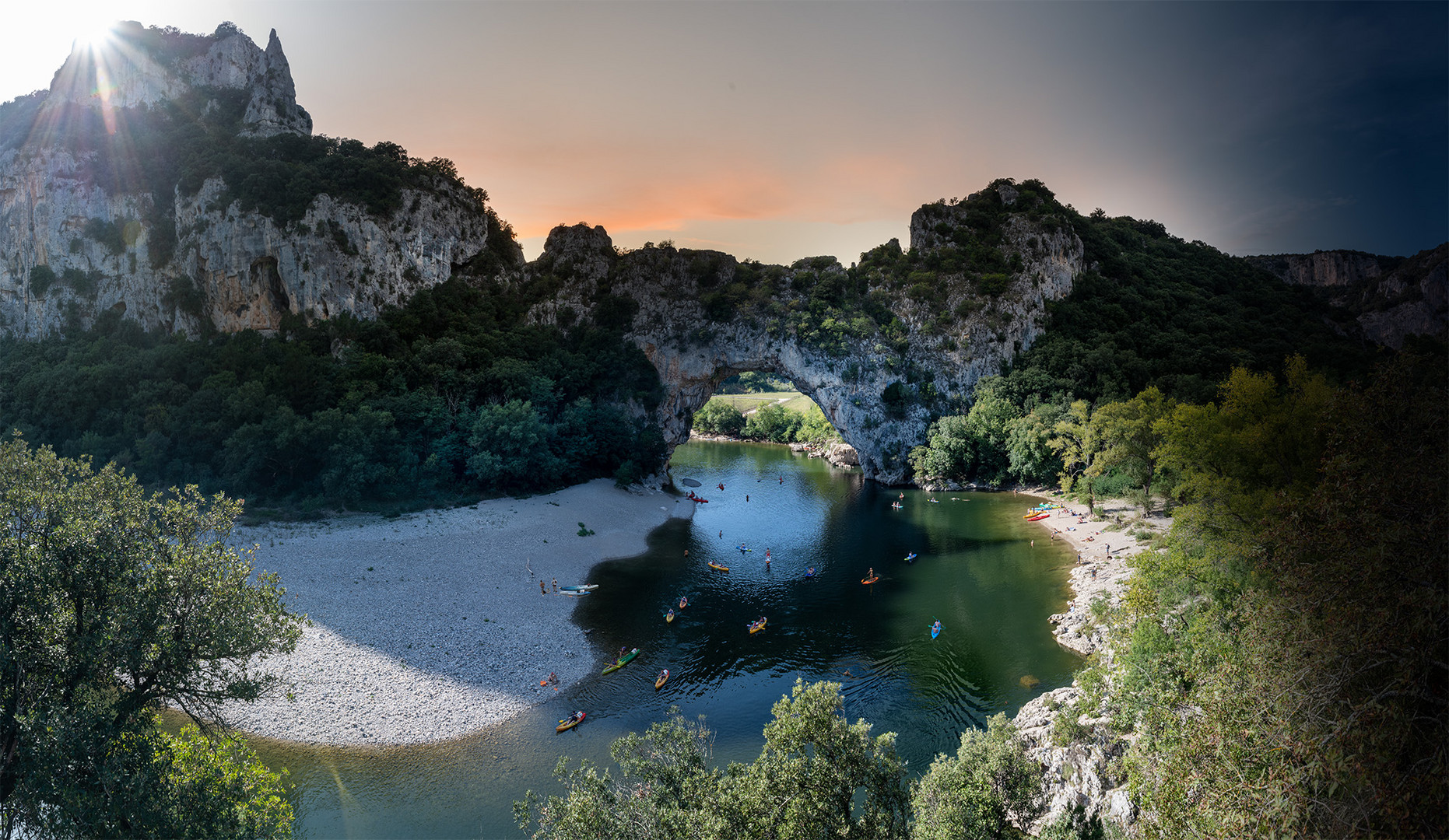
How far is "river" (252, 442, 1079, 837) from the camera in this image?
18719mm

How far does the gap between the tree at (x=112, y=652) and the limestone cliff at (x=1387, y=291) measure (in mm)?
71430

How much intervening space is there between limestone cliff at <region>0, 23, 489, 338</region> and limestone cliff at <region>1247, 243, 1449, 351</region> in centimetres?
8388

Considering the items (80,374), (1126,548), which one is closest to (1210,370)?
(1126,548)

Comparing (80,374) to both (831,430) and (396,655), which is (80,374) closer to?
(396,655)

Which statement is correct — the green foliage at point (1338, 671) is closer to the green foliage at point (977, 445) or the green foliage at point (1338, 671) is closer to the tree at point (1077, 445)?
the tree at point (1077, 445)

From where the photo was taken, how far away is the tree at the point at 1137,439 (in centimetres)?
4288

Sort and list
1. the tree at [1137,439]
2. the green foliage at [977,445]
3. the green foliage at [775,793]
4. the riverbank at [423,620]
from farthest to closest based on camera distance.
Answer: the green foliage at [977,445] < the tree at [1137,439] < the riverbank at [423,620] < the green foliage at [775,793]

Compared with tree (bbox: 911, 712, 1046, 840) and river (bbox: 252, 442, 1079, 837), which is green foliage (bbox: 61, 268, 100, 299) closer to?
river (bbox: 252, 442, 1079, 837)

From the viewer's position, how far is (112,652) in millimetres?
11336

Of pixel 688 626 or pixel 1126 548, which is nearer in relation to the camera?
pixel 688 626

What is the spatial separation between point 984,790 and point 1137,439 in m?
38.3

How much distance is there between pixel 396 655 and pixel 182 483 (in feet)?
85.4

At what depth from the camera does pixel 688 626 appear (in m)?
30.3

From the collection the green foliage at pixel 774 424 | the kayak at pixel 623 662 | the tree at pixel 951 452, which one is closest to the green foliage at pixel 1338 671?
the kayak at pixel 623 662
